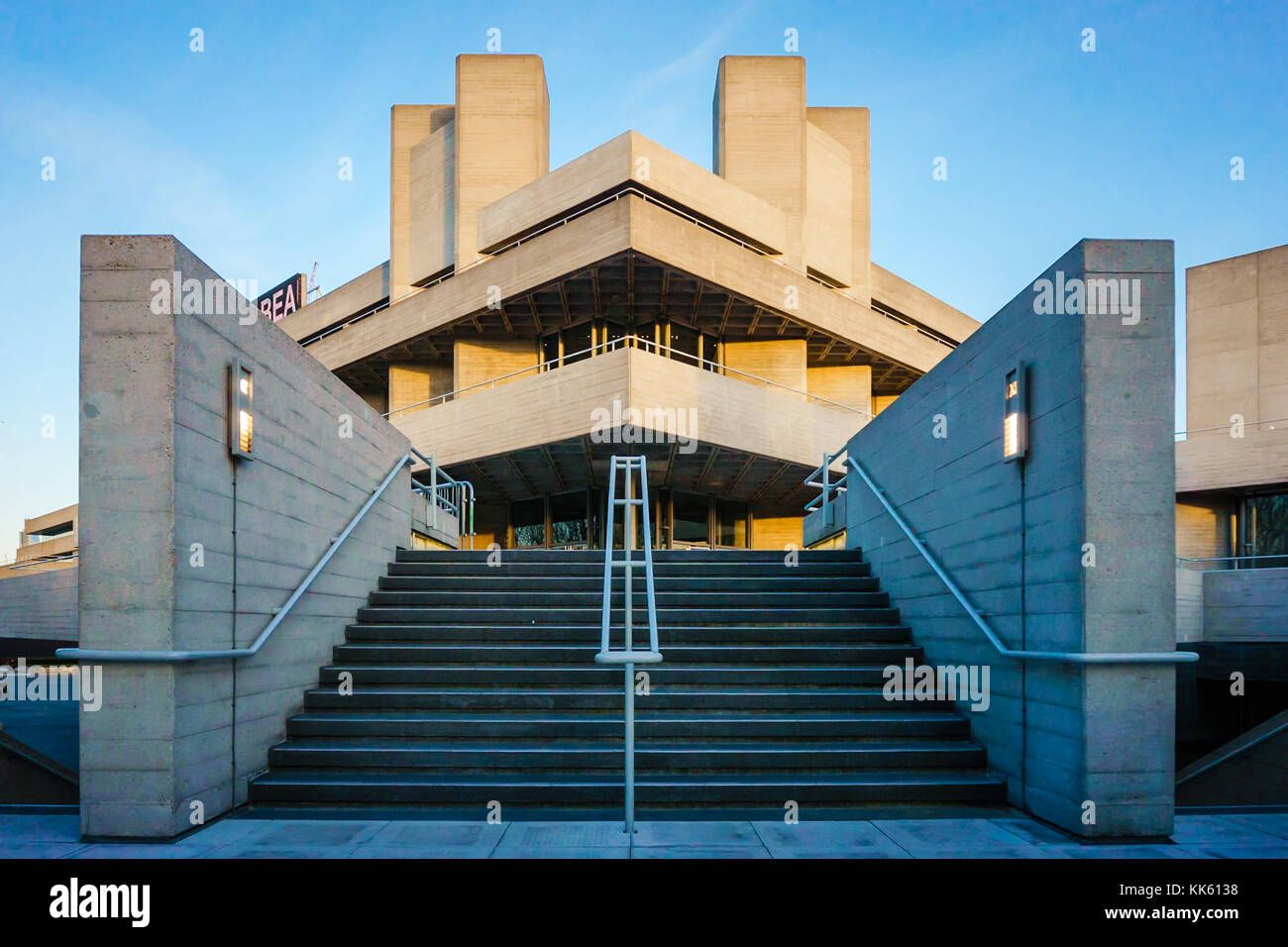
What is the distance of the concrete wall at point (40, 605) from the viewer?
1293cm

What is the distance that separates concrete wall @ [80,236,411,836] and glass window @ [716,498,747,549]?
14517 mm

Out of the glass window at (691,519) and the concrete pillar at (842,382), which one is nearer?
the glass window at (691,519)

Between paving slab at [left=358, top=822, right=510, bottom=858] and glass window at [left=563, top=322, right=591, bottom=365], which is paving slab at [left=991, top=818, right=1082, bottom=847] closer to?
paving slab at [left=358, top=822, right=510, bottom=858]

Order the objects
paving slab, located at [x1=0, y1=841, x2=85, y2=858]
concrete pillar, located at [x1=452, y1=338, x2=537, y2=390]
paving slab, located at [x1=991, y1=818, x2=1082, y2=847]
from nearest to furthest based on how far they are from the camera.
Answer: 1. paving slab, located at [x1=0, y1=841, x2=85, y2=858]
2. paving slab, located at [x1=991, y1=818, x2=1082, y2=847]
3. concrete pillar, located at [x1=452, y1=338, x2=537, y2=390]

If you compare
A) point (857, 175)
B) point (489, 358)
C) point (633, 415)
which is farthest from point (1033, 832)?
point (857, 175)

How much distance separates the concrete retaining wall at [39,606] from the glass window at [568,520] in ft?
30.1

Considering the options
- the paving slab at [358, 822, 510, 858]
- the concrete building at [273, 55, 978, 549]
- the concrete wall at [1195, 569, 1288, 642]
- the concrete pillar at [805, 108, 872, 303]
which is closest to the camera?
the paving slab at [358, 822, 510, 858]

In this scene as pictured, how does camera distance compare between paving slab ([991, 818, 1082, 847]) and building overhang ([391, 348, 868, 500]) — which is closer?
paving slab ([991, 818, 1082, 847])

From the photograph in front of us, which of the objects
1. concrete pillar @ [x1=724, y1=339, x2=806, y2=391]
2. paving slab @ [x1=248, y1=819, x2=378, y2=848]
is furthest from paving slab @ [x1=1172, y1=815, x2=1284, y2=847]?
concrete pillar @ [x1=724, y1=339, x2=806, y2=391]

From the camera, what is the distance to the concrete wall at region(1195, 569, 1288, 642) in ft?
48.6

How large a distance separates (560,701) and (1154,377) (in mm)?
4145

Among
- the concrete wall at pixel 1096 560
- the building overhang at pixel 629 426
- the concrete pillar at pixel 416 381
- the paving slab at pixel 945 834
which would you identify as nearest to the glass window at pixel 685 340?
the building overhang at pixel 629 426

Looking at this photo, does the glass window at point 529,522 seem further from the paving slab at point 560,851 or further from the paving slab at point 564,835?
the paving slab at point 560,851

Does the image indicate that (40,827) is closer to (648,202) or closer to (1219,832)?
(1219,832)
